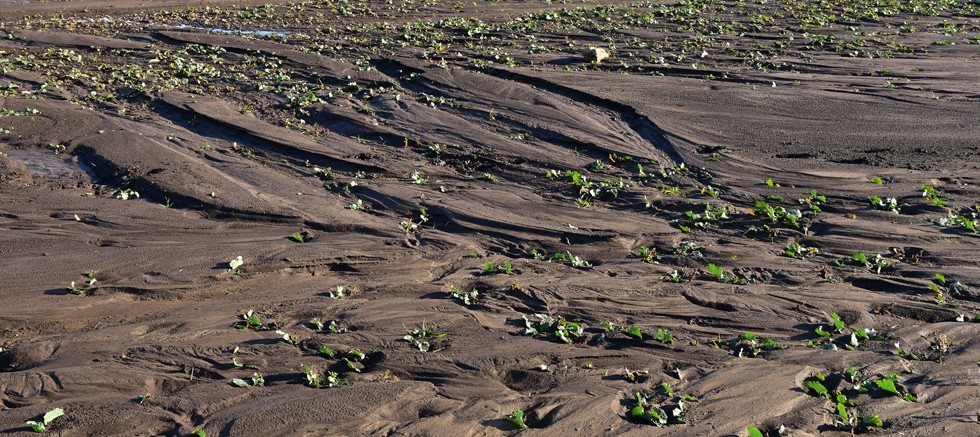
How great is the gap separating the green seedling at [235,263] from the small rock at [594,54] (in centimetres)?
879

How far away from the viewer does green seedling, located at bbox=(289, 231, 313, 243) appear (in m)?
8.31

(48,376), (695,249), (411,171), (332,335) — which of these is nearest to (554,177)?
(411,171)

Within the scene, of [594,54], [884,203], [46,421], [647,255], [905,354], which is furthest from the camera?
[594,54]

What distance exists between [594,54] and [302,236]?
8058 millimetres

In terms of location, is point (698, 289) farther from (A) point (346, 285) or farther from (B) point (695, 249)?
(A) point (346, 285)

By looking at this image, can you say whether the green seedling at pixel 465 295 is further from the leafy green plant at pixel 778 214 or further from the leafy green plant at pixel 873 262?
the leafy green plant at pixel 873 262

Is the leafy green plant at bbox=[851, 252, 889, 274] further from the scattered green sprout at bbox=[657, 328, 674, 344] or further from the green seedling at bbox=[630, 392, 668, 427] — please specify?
the green seedling at bbox=[630, 392, 668, 427]

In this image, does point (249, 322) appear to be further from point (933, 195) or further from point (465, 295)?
point (933, 195)

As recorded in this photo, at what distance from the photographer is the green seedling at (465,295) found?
715 cm

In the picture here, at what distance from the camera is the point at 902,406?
5.75 meters

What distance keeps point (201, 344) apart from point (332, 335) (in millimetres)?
966

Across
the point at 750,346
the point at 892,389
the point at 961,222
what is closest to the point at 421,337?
the point at 750,346

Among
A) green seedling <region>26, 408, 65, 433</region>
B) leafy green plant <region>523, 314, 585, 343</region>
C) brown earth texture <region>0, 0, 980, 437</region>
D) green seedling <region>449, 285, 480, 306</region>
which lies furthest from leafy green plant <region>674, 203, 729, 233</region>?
green seedling <region>26, 408, 65, 433</region>

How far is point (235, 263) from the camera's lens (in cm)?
766
